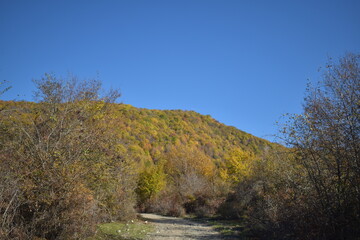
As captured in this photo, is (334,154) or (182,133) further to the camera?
(182,133)

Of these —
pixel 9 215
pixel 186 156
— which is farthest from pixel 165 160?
pixel 9 215

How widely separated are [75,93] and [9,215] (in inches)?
256

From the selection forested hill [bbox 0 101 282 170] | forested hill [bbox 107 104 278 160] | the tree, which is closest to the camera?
the tree

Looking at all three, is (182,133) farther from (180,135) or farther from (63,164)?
(63,164)

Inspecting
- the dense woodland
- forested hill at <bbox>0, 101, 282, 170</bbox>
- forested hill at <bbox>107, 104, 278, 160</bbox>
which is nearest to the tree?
the dense woodland

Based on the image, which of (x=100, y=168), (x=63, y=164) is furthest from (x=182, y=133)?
(x=63, y=164)

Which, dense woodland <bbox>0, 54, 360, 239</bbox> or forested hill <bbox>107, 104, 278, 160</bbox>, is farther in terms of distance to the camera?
forested hill <bbox>107, 104, 278, 160</bbox>

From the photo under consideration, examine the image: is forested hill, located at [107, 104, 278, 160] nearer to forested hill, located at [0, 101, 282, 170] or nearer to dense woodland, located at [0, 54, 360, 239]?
forested hill, located at [0, 101, 282, 170]

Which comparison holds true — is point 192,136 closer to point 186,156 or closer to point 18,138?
point 186,156

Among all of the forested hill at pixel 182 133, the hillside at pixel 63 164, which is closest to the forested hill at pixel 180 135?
the forested hill at pixel 182 133

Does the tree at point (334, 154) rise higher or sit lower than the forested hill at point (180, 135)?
lower

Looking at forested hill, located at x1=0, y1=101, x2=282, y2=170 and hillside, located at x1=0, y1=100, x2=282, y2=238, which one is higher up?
forested hill, located at x1=0, y1=101, x2=282, y2=170

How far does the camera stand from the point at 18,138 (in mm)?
8875

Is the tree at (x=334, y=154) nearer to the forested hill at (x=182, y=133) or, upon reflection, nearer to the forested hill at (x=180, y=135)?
the forested hill at (x=180, y=135)
